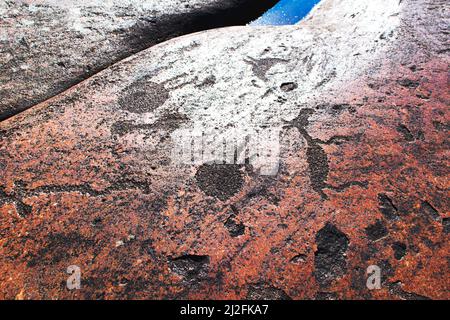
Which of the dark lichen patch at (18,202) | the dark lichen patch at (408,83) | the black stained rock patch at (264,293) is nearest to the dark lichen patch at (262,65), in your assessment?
the dark lichen patch at (408,83)

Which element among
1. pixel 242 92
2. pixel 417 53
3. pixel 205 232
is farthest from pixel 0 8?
pixel 417 53

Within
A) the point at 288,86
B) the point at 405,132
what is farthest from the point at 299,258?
the point at 288,86

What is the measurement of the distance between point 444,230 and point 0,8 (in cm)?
313

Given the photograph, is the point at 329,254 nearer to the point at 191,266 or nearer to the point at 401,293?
the point at 401,293

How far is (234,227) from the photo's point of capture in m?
1.20

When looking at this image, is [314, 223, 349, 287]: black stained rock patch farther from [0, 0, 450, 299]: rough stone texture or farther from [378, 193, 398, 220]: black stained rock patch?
[378, 193, 398, 220]: black stained rock patch

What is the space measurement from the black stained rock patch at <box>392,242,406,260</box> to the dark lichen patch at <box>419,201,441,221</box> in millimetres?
171

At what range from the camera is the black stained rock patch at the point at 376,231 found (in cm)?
114

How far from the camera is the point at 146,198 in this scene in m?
1.30

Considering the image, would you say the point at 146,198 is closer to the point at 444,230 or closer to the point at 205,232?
the point at 205,232

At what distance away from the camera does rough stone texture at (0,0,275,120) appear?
6.76ft

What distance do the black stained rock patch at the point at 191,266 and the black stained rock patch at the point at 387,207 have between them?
696 millimetres

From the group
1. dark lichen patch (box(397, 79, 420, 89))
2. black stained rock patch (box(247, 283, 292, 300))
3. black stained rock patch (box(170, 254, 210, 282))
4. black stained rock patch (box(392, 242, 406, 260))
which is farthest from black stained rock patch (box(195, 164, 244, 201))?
dark lichen patch (box(397, 79, 420, 89))
